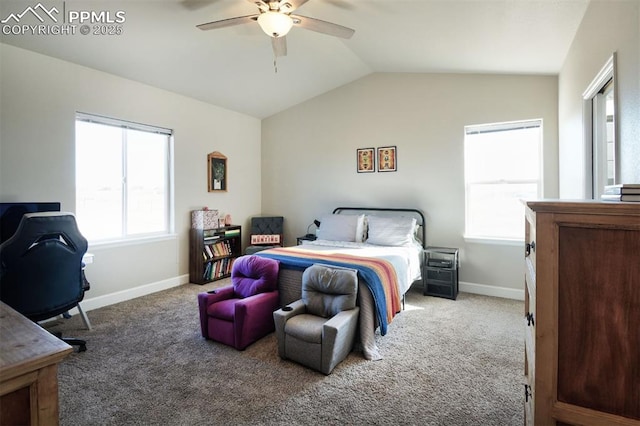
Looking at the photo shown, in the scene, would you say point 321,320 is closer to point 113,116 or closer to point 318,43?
point 318,43

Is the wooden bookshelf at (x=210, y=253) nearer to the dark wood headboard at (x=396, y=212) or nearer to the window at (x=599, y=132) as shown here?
the dark wood headboard at (x=396, y=212)

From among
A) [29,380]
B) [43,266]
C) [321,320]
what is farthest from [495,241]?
[43,266]

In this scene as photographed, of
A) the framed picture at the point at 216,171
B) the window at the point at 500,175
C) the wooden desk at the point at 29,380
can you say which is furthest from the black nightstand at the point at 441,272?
the wooden desk at the point at 29,380

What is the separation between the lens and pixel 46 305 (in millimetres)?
2498

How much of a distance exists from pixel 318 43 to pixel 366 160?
187 cm

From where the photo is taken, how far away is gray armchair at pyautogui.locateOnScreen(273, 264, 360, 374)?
2381mm

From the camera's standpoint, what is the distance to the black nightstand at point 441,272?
4062mm

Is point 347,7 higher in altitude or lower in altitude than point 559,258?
higher

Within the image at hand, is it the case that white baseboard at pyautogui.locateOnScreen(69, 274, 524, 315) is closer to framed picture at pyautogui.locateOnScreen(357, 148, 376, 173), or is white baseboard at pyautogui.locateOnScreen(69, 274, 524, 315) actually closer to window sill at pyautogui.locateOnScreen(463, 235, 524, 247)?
window sill at pyautogui.locateOnScreen(463, 235, 524, 247)

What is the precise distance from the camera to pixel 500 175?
420cm

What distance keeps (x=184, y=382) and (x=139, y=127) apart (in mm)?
3429

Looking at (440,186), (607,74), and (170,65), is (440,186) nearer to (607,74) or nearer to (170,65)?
(607,74)

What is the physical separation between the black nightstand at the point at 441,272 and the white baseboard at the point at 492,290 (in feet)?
1.20

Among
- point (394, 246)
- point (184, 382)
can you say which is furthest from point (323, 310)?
point (394, 246)
